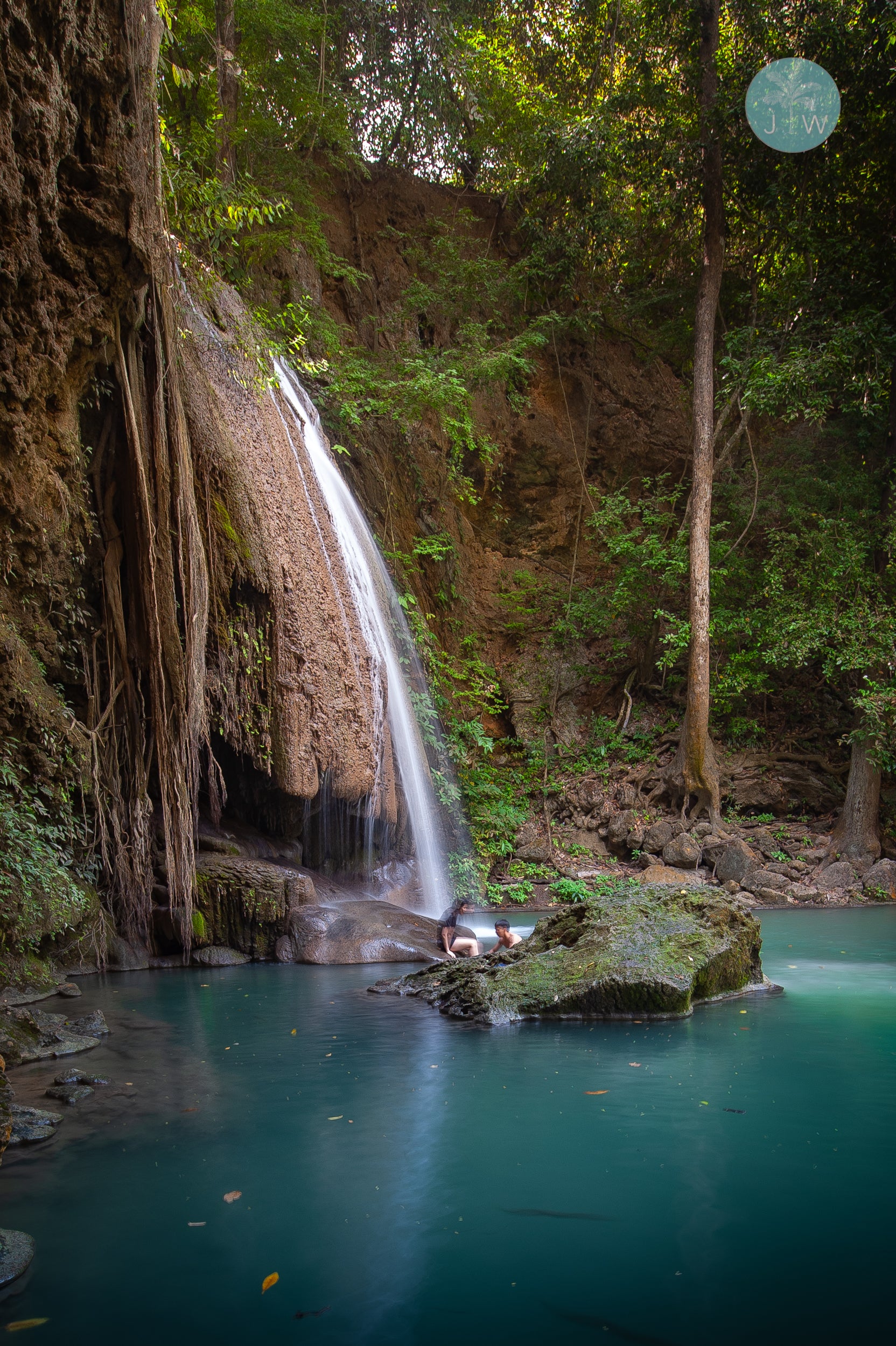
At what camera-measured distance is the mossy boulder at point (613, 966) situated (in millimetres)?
5789

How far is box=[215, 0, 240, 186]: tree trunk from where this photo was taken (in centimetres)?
1144

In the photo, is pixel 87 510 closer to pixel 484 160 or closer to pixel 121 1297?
pixel 121 1297

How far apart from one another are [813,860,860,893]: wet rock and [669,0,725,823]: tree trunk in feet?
5.96

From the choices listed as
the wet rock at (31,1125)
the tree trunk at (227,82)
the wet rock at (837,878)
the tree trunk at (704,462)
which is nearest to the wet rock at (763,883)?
the wet rock at (837,878)

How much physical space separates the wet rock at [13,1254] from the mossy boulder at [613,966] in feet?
11.3

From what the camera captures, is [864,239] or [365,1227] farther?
[864,239]

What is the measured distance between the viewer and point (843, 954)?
8578 mm

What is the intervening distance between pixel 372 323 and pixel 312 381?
373 centimetres

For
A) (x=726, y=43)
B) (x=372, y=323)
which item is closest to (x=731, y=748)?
(x=372, y=323)

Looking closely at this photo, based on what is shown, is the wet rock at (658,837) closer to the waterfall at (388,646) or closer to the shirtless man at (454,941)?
the waterfall at (388,646)

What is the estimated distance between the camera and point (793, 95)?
14031 mm

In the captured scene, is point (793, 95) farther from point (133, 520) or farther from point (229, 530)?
point (133, 520)

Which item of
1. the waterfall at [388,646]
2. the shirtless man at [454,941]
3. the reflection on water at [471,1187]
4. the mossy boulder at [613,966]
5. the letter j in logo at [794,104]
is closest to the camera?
the reflection on water at [471,1187]

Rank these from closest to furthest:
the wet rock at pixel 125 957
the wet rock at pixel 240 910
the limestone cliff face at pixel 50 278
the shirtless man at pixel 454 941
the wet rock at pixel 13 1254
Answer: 1. the wet rock at pixel 13 1254
2. the limestone cliff face at pixel 50 278
3. the wet rock at pixel 125 957
4. the shirtless man at pixel 454 941
5. the wet rock at pixel 240 910
